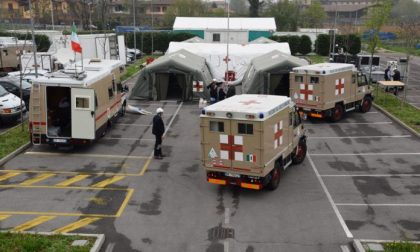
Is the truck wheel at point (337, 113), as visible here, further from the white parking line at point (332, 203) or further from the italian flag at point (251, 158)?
the italian flag at point (251, 158)

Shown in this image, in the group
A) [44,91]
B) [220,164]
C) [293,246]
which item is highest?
[44,91]

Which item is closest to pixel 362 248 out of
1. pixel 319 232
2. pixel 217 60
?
pixel 319 232

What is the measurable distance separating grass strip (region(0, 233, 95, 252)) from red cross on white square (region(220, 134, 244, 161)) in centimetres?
423

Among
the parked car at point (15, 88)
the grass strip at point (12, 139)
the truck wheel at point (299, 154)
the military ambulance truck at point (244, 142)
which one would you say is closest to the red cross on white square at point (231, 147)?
the military ambulance truck at point (244, 142)

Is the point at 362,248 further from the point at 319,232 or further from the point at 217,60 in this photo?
the point at 217,60

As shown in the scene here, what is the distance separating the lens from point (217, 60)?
33.1m

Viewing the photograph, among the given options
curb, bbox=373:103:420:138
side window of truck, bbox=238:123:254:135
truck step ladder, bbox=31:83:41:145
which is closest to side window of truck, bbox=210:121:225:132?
side window of truck, bbox=238:123:254:135

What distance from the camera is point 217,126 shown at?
12750 millimetres

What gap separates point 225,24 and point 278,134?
144 ft

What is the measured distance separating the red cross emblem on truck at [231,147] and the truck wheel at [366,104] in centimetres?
1331

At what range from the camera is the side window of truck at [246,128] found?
1234 cm

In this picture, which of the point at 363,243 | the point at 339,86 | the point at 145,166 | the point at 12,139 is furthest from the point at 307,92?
the point at 12,139

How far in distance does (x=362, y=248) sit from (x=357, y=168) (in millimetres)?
6186

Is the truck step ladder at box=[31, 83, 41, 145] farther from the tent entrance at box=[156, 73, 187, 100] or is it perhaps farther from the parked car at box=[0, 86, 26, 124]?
the tent entrance at box=[156, 73, 187, 100]
